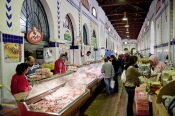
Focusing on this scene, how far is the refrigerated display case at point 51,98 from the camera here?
10.3 feet

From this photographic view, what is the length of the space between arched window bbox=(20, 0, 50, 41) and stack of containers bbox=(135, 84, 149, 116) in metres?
4.22

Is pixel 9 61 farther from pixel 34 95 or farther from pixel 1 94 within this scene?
pixel 1 94

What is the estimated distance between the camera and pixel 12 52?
15.4 ft

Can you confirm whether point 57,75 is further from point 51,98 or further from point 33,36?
point 33,36

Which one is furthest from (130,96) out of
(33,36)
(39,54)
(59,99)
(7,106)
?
(39,54)

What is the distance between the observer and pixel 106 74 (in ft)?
26.0

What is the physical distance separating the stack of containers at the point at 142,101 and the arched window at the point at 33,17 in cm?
422

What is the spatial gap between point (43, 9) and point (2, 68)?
139 inches

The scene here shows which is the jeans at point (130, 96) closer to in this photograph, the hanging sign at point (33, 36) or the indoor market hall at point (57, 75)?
the indoor market hall at point (57, 75)

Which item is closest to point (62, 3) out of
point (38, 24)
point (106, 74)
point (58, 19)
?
point (58, 19)

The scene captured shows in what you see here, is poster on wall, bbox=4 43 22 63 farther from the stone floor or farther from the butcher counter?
the stone floor

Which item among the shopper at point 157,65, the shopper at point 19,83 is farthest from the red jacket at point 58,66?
the shopper at point 157,65

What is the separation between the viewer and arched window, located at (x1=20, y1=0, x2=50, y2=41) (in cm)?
595

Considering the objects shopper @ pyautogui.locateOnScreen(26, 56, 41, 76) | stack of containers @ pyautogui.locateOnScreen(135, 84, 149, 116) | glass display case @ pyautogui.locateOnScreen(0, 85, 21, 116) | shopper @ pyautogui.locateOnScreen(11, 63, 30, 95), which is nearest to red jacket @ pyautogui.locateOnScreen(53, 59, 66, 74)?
shopper @ pyautogui.locateOnScreen(26, 56, 41, 76)
